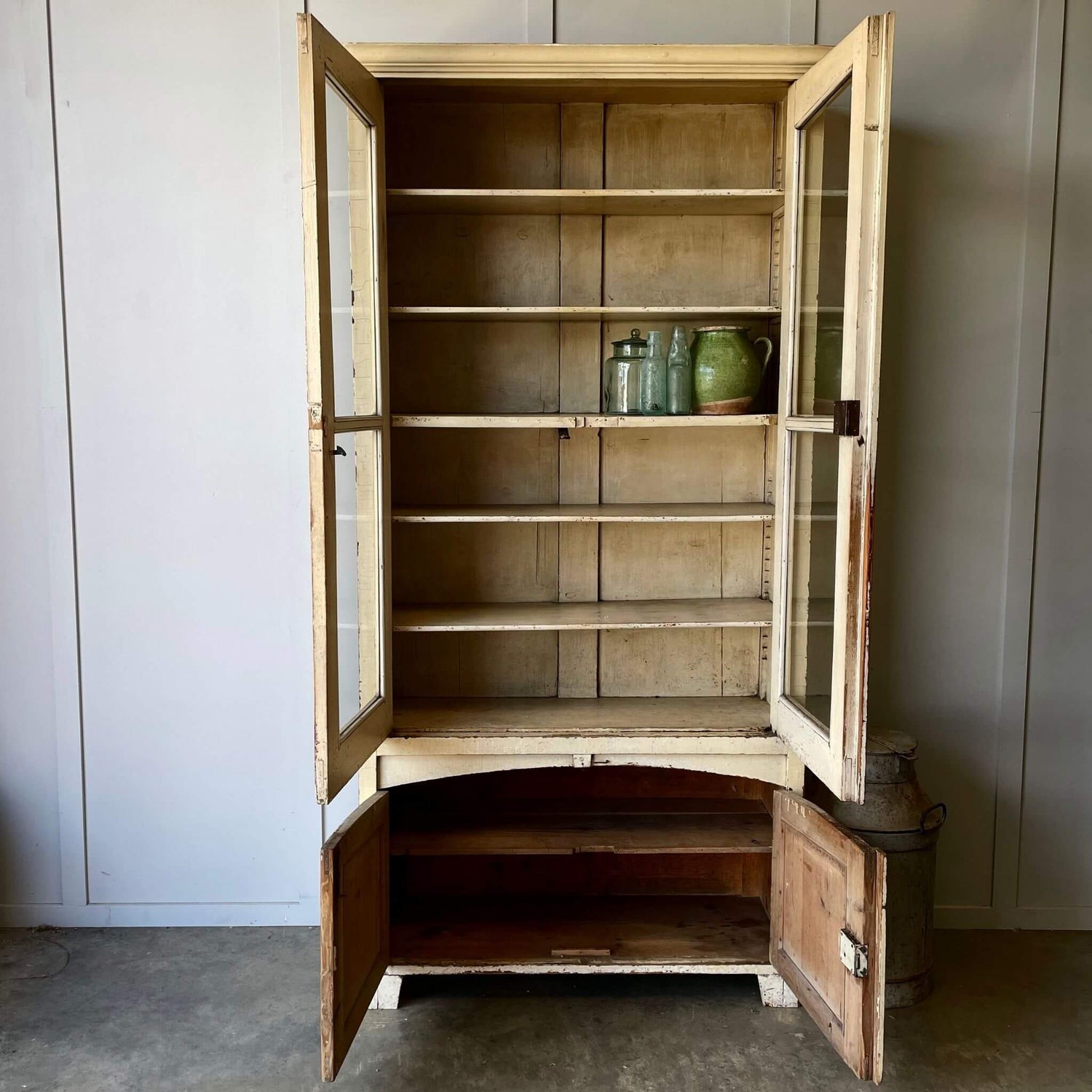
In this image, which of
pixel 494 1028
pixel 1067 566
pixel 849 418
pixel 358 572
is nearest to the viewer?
pixel 849 418

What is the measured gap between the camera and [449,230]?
9.71 ft

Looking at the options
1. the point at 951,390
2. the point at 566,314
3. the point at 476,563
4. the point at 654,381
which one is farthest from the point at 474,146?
the point at 951,390

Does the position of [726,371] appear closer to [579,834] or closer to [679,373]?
[679,373]

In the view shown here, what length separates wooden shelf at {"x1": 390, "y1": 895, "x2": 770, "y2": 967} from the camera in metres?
2.73

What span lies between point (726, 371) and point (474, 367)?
2.49 ft

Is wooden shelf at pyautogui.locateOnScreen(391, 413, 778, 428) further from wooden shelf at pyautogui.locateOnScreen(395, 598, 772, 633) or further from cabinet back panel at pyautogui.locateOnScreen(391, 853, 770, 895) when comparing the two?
cabinet back panel at pyautogui.locateOnScreen(391, 853, 770, 895)

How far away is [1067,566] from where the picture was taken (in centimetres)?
311

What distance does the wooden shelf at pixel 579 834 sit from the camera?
2.78m

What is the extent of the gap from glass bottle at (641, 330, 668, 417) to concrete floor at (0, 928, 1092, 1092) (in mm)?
1672

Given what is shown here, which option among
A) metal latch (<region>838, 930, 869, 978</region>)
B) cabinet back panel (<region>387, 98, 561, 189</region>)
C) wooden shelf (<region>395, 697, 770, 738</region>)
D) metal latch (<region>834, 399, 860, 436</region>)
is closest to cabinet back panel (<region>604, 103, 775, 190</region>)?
cabinet back panel (<region>387, 98, 561, 189</region>)

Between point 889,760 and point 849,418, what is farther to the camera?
point 889,760

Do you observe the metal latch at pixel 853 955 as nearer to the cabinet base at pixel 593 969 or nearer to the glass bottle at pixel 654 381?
the cabinet base at pixel 593 969

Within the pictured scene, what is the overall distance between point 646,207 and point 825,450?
Answer: 37.0 inches

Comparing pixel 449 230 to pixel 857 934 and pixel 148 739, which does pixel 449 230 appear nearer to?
pixel 148 739
